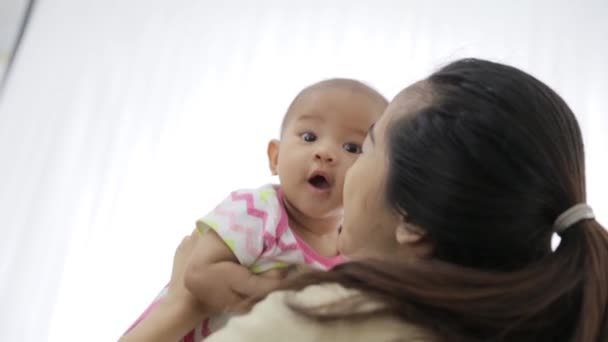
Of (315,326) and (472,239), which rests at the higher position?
(472,239)

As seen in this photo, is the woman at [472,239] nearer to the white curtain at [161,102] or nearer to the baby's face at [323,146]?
the baby's face at [323,146]

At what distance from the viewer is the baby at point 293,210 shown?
823 mm

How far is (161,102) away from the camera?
147 centimetres

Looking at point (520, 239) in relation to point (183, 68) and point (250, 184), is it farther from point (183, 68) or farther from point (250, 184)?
point (183, 68)

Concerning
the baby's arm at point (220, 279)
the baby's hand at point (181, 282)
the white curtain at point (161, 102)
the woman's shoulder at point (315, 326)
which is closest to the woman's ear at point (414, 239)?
the woman's shoulder at point (315, 326)

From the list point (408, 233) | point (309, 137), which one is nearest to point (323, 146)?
point (309, 137)

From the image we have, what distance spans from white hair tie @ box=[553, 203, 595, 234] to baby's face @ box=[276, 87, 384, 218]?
1.11 ft

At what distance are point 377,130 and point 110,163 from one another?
0.89m

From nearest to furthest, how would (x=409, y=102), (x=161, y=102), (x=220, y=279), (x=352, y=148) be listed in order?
(x=409, y=102) → (x=220, y=279) → (x=352, y=148) → (x=161, y=102)

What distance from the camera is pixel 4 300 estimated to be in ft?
4.36

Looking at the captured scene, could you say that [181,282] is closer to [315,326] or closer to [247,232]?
[247,232]

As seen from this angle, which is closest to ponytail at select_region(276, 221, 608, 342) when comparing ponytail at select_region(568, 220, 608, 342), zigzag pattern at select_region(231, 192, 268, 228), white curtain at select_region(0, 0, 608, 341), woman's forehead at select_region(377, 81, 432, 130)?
ponytail at select_region(568, 220, 608, 342)

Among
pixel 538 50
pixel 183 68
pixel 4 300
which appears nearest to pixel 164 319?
pixel 4 300

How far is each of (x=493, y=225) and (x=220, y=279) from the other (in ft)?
1.24
